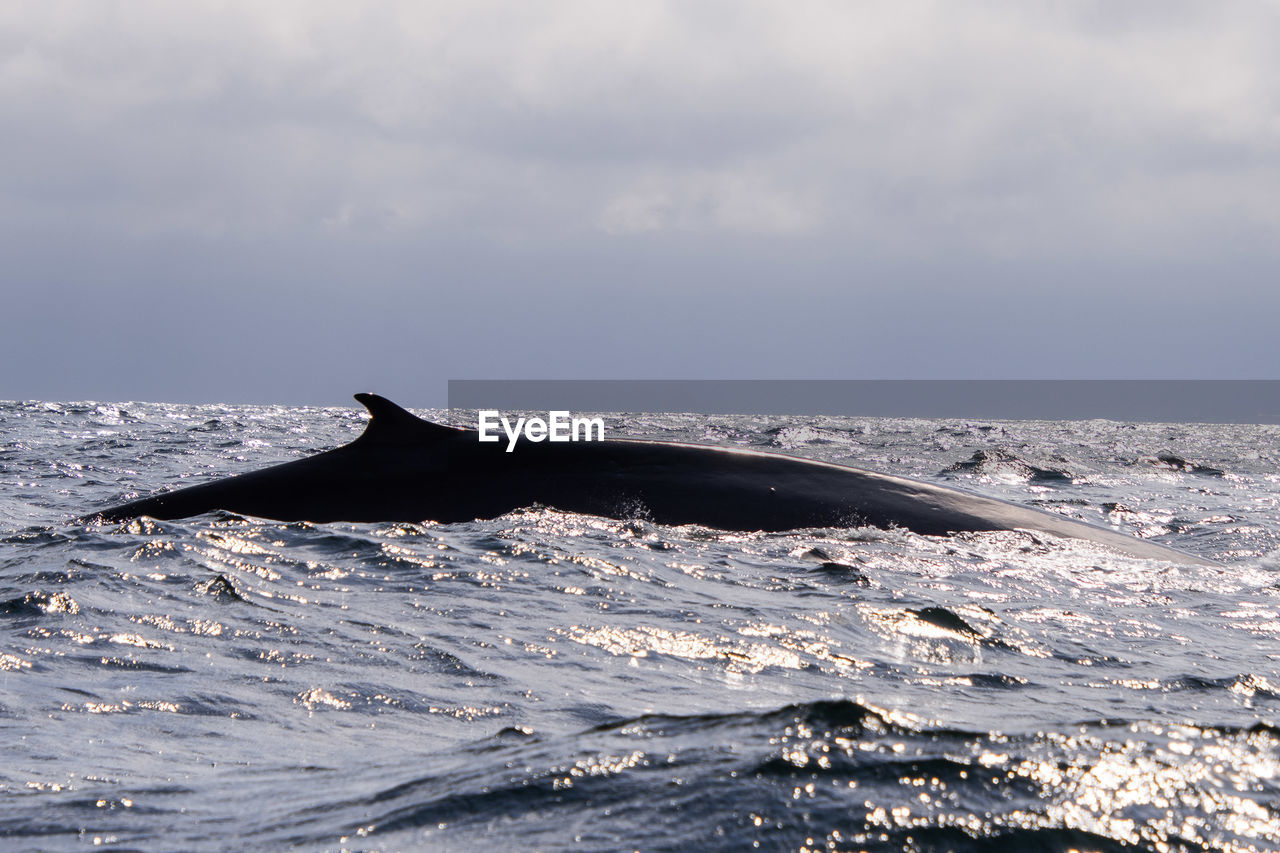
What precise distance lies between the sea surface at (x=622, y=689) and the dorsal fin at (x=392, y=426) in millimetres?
1024

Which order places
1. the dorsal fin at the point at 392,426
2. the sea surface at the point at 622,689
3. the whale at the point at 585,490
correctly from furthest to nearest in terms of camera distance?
the dorsal fin at the point at 392,426, the whale at the point at 585,490, the sea surface at the point at 622,689

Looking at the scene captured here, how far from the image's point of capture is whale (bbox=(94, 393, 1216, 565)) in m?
9.46

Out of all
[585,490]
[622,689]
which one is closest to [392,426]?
[585,490]

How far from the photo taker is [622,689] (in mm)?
5051

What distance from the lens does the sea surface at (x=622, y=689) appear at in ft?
9.39

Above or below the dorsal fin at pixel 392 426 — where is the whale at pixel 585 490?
below

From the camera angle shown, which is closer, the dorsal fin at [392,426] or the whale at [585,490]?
the whale at [585,490]

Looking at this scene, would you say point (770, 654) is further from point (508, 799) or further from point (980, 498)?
point (980, 498)

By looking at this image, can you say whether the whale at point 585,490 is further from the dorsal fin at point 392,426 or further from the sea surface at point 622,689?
the sea surface at point 622,689

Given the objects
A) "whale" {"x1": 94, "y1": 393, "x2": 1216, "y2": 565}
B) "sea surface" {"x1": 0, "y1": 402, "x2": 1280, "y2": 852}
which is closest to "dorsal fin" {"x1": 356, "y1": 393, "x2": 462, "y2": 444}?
"whale" {"x1": 94, "y1": 393, "x2": 1216, "y2": 565}

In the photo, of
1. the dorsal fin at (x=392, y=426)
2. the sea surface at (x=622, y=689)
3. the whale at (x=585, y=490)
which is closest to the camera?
the sea surface at (x=622, y=689)

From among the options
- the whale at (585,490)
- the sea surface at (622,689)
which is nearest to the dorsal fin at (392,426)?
the whale at (585,490)

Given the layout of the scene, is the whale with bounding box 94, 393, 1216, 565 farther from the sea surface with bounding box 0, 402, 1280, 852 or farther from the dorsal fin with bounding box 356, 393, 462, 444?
the sea surface with bounding box 0, 402, 1280, 852

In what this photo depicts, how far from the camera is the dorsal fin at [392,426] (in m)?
9.76
